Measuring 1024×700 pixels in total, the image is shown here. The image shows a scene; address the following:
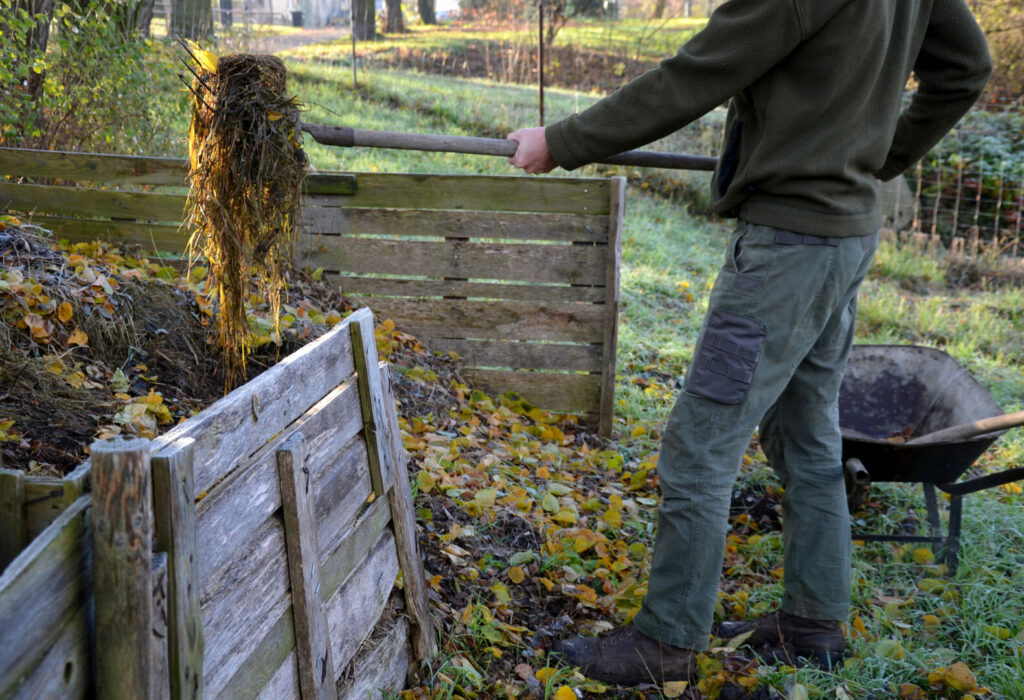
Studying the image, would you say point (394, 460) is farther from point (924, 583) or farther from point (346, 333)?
point (924, 583)

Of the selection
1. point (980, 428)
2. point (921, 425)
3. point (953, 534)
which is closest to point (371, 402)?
point (980, 428)

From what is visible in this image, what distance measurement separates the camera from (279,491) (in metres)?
1.85

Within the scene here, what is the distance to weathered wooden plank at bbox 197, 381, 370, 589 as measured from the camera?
62.1 inches

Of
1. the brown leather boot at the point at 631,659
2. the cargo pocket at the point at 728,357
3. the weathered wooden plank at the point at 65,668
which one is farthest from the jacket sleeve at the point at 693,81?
the weathered wooden plank at the point at 65,668

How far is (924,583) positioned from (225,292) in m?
3.23

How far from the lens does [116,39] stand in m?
6.35

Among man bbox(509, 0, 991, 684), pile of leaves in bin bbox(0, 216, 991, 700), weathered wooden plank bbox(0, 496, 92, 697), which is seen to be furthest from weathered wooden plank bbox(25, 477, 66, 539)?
man bbox(509, 0, 991, 684)

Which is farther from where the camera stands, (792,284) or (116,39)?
(116,39)

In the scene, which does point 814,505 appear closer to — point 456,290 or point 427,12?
point 456,290

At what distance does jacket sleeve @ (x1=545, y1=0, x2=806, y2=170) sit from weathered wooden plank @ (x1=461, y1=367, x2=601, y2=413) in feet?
8.39

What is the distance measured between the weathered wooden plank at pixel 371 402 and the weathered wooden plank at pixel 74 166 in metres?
3.39

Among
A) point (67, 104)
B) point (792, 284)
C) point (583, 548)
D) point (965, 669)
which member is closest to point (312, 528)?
point (792, 284)

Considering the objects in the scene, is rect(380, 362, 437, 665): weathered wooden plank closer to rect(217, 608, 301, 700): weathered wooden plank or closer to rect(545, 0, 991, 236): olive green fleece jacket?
rect(217, 608, 301, 700): weathered wooden plank

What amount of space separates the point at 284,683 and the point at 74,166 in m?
4.48
